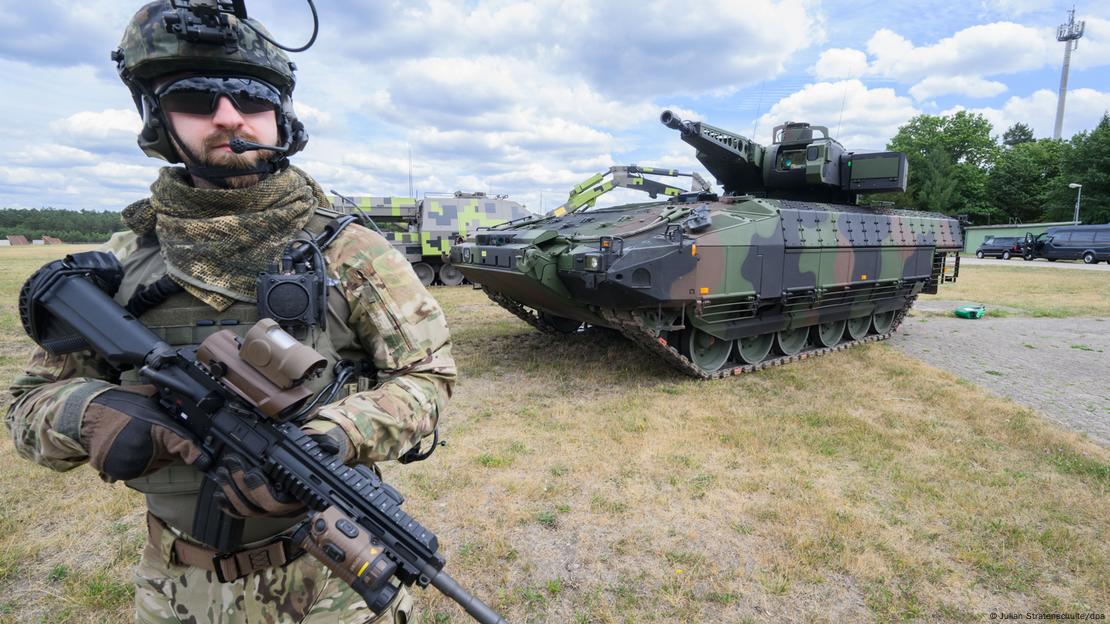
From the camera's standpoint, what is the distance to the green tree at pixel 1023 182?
135ft

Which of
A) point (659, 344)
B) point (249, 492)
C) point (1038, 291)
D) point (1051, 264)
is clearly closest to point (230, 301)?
point (249, 492)

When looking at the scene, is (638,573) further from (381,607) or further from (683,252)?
(683,252)

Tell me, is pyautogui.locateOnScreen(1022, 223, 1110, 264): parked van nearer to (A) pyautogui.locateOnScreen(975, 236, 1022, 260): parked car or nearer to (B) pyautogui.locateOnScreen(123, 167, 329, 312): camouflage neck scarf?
(A) pyautogui.locateOnScreen(975, 236, 1022, 260): parked car

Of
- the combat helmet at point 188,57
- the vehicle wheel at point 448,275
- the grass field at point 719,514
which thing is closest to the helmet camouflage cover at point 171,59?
the combat helmet at point 188,57

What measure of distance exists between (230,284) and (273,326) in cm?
38

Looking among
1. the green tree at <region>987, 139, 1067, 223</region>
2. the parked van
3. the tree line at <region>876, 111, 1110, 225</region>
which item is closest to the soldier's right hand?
the parked van

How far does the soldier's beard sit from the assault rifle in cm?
34

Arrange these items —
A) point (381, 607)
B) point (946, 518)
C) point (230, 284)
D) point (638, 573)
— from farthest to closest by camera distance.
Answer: point (946, 518)
point (638, 573)
point (230, 284)
point (381, 607)

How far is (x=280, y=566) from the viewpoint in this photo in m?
1.50

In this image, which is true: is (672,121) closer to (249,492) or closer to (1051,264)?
(249,492)

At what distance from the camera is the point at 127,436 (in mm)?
1229

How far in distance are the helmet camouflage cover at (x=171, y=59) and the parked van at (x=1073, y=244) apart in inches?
1295

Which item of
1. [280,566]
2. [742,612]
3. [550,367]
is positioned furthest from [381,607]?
[550,367]

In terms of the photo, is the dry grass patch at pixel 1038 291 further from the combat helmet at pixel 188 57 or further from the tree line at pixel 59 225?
the tree line at pixel 59 225
